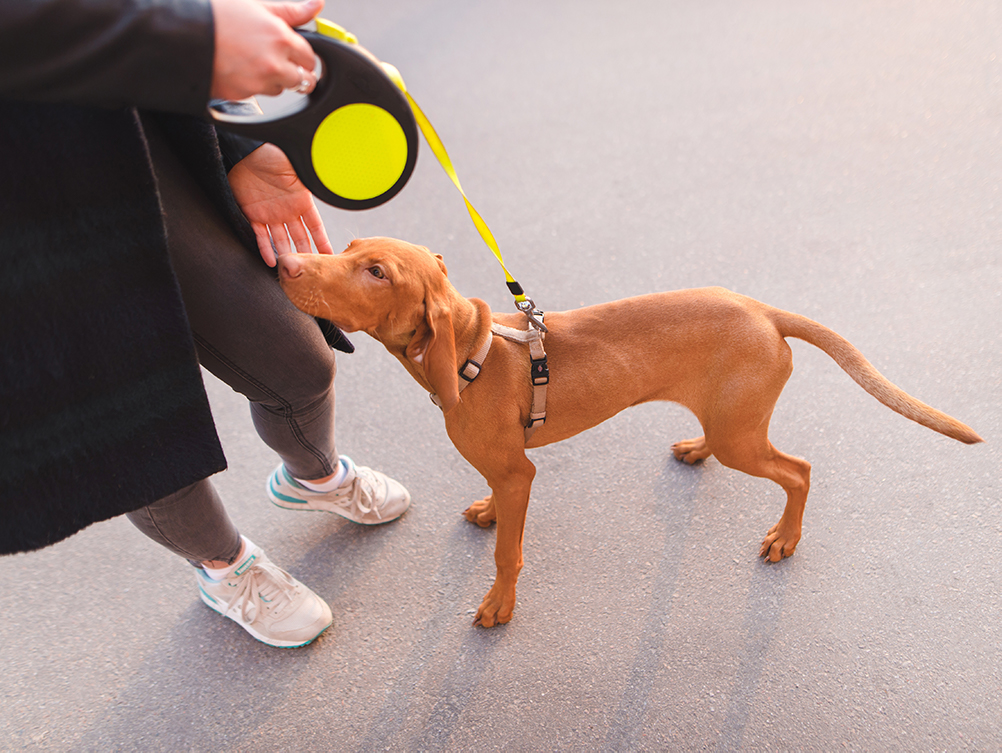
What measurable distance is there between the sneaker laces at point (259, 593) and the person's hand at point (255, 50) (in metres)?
1.56

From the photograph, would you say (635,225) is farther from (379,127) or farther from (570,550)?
(379,127)

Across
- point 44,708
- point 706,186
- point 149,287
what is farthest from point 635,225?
point 44,708

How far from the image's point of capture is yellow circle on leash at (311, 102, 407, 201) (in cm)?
141

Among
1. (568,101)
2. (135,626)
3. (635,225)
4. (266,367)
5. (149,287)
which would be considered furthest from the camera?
(568,101)

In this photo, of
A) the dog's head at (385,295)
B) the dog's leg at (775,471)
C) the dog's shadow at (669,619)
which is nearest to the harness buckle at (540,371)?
the dog's head at (385,295)

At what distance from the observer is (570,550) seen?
247cm

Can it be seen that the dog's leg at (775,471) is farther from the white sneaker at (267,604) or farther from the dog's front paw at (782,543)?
the white sneaker at (267,604)

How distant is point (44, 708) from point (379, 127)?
6.83 feet

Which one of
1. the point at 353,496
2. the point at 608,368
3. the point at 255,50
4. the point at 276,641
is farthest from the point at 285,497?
the point at 255,50

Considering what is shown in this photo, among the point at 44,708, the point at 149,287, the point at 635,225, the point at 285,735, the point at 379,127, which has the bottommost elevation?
the point at 44,708

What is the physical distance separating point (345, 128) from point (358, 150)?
5 cm

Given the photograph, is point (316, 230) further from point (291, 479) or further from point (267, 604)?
point (267, 604)

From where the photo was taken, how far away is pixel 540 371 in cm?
204

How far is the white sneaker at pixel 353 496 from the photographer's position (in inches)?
98.3
